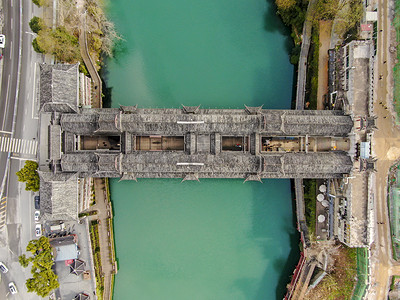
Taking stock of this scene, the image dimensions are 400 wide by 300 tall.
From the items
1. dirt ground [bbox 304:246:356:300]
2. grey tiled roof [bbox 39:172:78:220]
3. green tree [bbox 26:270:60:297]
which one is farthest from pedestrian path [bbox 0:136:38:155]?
dirt ground [bbox 304:246:356:300]

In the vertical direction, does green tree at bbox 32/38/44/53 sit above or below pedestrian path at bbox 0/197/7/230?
above

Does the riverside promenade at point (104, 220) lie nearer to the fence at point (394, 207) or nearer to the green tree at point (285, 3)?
the green tree at point (285, 3)

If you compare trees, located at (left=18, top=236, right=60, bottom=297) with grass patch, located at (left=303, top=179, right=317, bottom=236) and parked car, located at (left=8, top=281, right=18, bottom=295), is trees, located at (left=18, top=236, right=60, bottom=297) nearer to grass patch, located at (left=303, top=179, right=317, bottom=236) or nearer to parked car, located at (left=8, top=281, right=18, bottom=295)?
parked car, located at (left=8, top=281, right=18, bottom=295)

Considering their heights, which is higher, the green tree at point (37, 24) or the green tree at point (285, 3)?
the green tree at point (285, 3)

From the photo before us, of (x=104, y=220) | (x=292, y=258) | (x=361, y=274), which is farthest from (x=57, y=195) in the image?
(x=361, y=274)

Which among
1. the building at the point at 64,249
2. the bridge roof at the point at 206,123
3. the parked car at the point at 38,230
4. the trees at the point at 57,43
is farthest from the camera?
the parked car at the point at 38,230

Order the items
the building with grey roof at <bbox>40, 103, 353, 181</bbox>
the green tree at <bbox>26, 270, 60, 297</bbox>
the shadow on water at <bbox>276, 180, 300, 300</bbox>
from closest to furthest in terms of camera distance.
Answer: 1. the building with grey roof at <bbox>40, 103, 353, 181</bbox>
2. the green tree at <bbox>26, 270, 60, 297</bbox>
3. the shadow on water at <bbox>276, 180, 300, 300</bbox>

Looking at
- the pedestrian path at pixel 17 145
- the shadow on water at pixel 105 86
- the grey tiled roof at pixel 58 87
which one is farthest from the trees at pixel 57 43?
the pedestrian path at pixel 17 145
